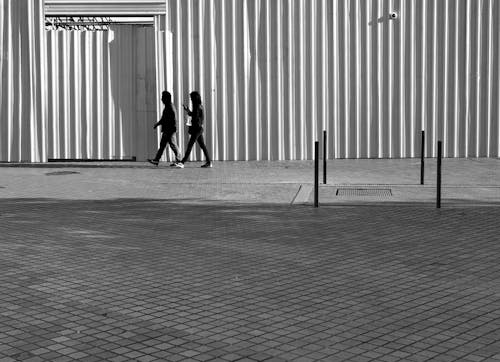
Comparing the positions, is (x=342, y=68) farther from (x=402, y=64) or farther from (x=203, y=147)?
(x=203, y=147)

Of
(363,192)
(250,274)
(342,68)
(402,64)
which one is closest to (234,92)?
(342,68)

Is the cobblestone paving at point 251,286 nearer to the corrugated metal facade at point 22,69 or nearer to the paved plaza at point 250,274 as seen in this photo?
the paved plaza at point 250,274

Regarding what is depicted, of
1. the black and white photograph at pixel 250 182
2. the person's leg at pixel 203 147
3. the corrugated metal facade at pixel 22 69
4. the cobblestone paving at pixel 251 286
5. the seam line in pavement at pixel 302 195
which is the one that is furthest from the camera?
the corrugated metal facade at pixel 22 69

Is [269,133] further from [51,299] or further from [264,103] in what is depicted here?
[51,299]

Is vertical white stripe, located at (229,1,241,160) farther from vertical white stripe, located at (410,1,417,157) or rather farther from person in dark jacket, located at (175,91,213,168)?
vertical white stripe, located at (410,1,417,157)

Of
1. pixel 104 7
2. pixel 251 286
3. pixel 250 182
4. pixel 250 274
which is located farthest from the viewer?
pixel 104 7

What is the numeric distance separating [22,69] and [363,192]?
9593 mm

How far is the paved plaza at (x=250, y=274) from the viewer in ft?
19.8

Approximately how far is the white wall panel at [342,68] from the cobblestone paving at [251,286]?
847 centimetres

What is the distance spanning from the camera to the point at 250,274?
828 cm

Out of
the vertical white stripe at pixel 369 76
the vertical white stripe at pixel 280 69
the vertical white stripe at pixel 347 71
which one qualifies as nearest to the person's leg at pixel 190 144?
the vertical white stripe at pixel 280 69

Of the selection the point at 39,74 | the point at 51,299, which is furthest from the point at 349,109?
the point at 51,299

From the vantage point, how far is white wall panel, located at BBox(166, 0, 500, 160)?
20.7 metres

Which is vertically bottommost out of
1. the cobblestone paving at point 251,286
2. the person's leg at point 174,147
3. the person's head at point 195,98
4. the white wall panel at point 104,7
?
the cobblestone paving at point 251,286
